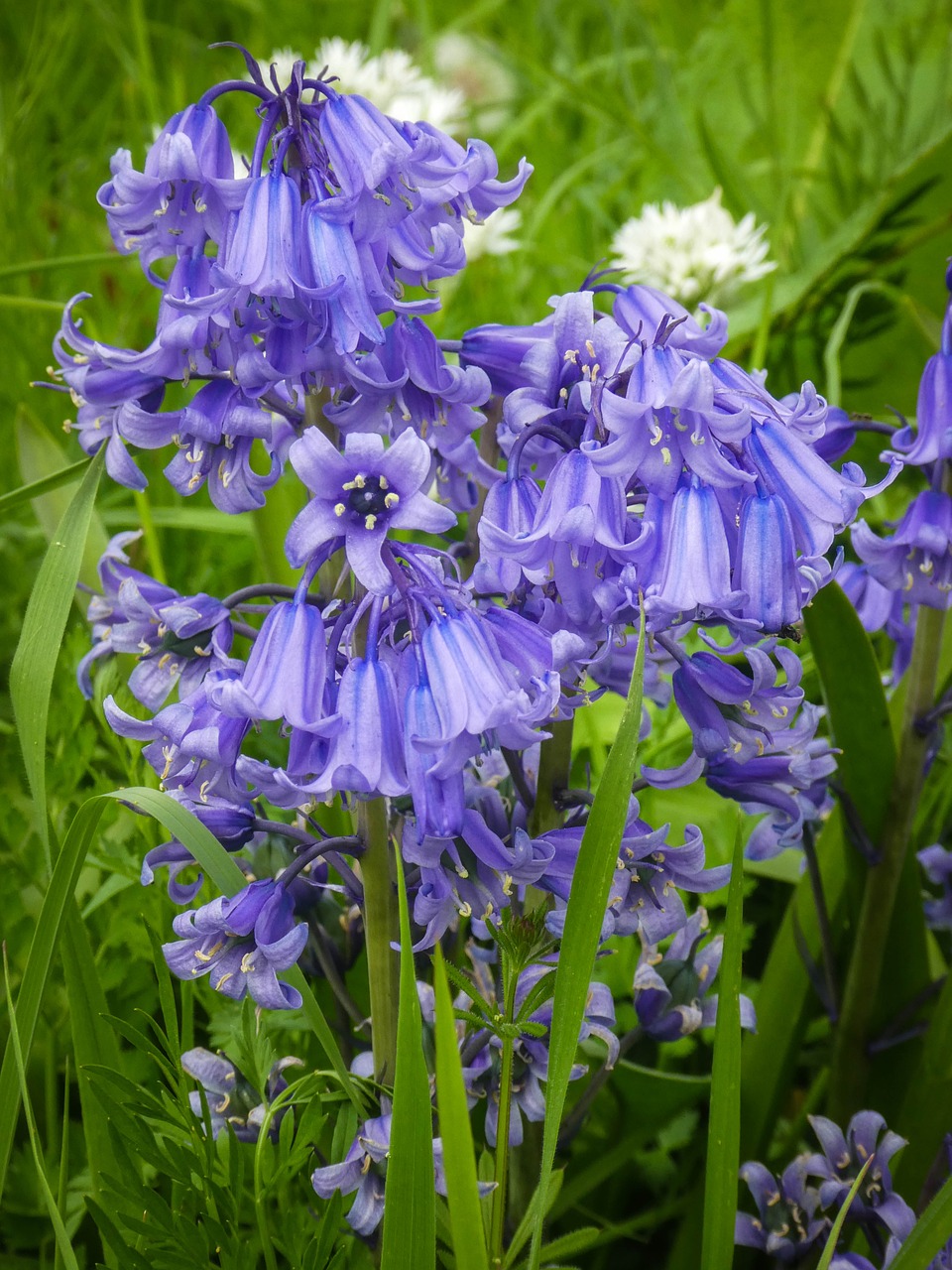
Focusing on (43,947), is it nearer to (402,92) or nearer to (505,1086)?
(505,1086)

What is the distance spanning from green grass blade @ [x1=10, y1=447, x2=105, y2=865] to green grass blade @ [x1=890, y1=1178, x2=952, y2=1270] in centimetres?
58

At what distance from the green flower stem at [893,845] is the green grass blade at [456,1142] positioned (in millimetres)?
550

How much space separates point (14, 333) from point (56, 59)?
3.91 feet

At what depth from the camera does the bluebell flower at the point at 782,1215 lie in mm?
976

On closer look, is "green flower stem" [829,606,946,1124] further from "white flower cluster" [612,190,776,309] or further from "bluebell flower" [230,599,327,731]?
"white flower cluster" [612,190,776,309]

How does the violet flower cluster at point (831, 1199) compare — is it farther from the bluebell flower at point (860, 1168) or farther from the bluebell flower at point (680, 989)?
the bluebell flower at point (680, 989)

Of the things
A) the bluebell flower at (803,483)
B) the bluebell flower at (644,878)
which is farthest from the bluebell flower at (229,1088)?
the bluebell flower at (803,483)

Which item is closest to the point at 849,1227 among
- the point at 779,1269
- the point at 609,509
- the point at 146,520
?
the point at 779,1269

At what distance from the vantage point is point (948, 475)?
1021 millimetres

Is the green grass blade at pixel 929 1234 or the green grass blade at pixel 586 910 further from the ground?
the green grass blade at pixel 586 910

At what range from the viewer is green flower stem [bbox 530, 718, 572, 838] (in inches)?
33.2

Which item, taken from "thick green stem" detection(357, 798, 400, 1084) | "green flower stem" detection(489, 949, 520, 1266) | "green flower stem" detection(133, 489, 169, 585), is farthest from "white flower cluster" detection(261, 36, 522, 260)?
"green flower stem" detection(489, 949, 520, 1266)

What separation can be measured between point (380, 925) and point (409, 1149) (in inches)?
7.0

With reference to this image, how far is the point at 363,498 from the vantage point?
26.0 inches
